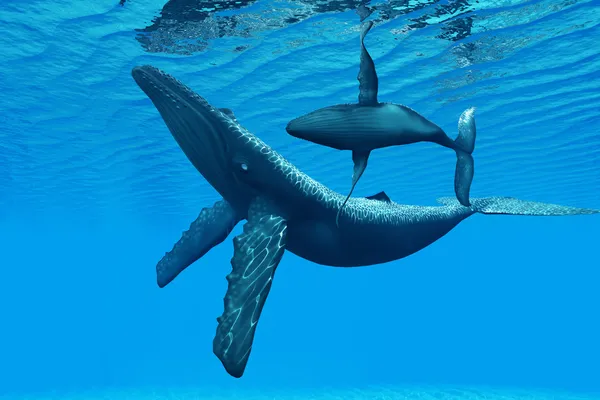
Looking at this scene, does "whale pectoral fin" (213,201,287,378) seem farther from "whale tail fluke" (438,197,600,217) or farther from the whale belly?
"whale tail fluke" (438,197,600,217)

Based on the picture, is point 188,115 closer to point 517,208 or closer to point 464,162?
point 464,162

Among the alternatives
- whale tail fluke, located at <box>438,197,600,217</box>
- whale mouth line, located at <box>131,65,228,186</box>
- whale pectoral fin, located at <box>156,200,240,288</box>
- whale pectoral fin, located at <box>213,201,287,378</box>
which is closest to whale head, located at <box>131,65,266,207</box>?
whale mouth line, located at <box>131,65,228,186</box>

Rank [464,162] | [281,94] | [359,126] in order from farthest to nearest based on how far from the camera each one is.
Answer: [281,94] < [464,162] < [359,126]

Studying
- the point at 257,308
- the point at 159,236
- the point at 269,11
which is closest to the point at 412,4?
the point at 269,11

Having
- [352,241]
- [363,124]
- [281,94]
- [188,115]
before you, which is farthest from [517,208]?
[281,94]

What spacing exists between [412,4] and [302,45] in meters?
3.43

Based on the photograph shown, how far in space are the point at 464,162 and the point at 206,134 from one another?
1701 mm

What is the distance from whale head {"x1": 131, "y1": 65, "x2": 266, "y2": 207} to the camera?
11.0ft

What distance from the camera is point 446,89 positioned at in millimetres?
17234

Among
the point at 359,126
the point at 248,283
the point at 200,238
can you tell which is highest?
the point at 359,126

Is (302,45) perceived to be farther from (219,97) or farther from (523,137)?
(523,137)

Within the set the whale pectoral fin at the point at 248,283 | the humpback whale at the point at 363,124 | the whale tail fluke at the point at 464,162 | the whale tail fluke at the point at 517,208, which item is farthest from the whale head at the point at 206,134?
the whale tail fluke at the point at 517,208

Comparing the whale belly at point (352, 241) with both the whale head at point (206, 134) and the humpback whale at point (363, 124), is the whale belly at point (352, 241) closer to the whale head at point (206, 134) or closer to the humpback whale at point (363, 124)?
the whale head at point (206, 134)

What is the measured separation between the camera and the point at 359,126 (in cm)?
236
